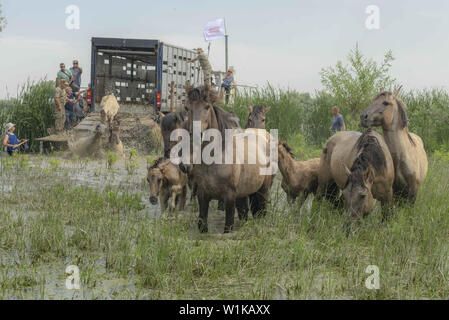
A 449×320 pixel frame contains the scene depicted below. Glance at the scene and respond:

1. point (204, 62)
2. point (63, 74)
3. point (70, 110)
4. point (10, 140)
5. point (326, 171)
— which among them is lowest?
point (326, 171)

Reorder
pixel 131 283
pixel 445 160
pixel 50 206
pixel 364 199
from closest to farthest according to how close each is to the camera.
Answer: pixel 131 283
pixel 364 199
pixel 50 206
pixel 445 160

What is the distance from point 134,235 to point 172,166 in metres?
1.89

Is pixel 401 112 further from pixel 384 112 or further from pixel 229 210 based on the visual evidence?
pixel 229 210

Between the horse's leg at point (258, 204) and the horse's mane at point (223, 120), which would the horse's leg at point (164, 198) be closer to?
the horse's leg at point (258, 204)

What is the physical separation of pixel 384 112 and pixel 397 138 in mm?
432

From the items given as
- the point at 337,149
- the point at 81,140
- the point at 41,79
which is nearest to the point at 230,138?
the point at 337,149

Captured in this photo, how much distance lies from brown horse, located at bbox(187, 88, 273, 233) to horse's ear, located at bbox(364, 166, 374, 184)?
5.61 ft

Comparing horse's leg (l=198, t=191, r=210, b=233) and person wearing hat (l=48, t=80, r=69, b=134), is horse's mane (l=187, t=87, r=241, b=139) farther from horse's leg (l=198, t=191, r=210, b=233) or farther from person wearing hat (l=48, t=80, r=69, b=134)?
person wearing hat (l=48, t=80, r=69, b=134)

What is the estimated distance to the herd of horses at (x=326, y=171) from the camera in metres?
6.27

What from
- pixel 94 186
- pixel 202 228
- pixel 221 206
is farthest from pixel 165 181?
pixel 94 186

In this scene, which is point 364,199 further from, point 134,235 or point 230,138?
point 134,235

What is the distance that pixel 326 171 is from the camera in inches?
328

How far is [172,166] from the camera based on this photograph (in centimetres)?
812

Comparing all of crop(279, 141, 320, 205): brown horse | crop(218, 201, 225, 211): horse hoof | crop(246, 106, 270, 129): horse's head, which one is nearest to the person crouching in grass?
crop(246, 106, 270, 129): horse's head
